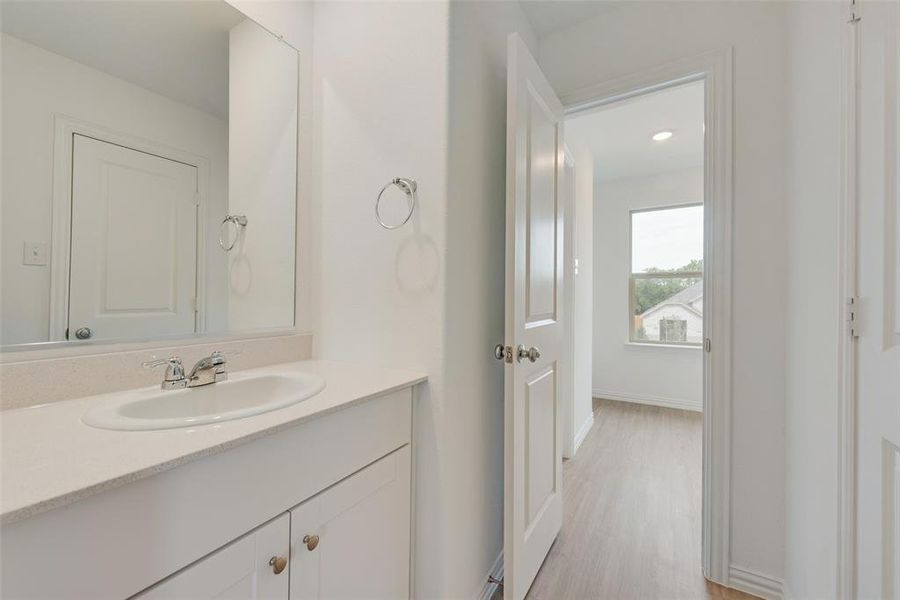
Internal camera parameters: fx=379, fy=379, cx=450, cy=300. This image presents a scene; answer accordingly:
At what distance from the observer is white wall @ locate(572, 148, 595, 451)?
9.51 ft

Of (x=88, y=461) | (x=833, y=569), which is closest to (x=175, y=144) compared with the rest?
(x=88, y=461)

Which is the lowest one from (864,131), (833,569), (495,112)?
(833,569)

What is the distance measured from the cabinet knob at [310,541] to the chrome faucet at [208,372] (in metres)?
0.51

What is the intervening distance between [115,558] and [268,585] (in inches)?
12.3

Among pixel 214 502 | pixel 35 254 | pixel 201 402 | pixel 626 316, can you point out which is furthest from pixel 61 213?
pixel 626 316

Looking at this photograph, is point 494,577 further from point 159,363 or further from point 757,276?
point 757,276

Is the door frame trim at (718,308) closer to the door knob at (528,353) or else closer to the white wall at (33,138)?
the door knob at (528,353)

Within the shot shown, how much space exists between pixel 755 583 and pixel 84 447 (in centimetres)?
211

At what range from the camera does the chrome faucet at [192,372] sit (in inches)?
39.1

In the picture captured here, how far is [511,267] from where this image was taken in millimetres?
1235

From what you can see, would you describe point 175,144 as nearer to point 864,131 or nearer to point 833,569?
point 864,131

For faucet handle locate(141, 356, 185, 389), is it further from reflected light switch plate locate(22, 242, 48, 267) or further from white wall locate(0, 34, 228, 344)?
reflected light switch plate locate(22, 242, 48, 267)

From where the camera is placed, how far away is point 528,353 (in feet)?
4.31

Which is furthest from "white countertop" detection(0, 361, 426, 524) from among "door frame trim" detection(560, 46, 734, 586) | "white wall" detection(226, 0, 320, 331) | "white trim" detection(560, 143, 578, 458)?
"white trim" detection(560, 143, 578, 458)
